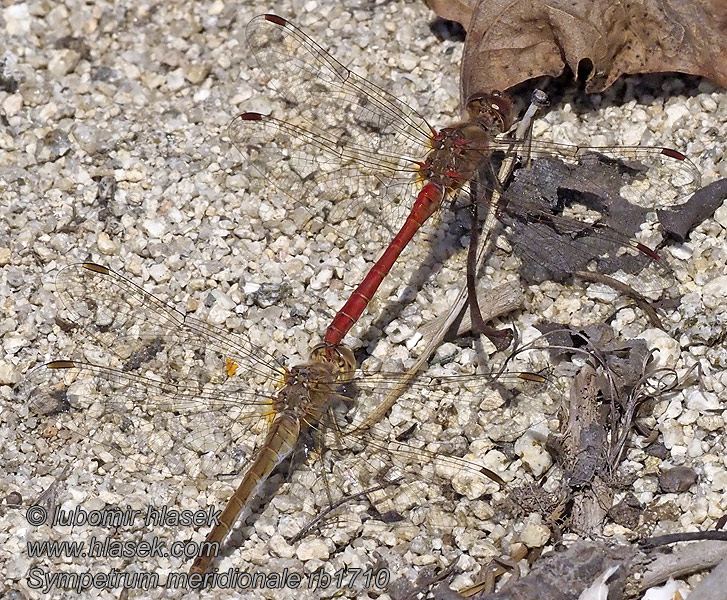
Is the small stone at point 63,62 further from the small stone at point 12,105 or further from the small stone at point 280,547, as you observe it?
the small stone at point 280,547

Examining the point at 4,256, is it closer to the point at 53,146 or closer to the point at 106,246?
the point at 106,246

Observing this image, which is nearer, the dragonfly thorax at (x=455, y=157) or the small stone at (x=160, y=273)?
the dragonfly thorax at (x=455, y=157)

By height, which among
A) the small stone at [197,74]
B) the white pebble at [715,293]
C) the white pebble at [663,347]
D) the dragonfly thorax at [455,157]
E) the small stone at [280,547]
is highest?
the small stone at [197,74]

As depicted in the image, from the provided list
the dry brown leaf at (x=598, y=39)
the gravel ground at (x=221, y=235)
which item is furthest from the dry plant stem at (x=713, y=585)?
the dry brown leaf at (x=598, y=39)

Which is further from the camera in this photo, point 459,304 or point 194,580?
point 459,304

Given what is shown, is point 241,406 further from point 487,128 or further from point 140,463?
point 487,128

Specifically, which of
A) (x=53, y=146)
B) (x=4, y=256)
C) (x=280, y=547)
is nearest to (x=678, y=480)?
(x=280, y=547)

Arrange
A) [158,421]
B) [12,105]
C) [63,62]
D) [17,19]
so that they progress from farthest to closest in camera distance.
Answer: [17,19] < [63,62] < [12,105] < [158,421]
